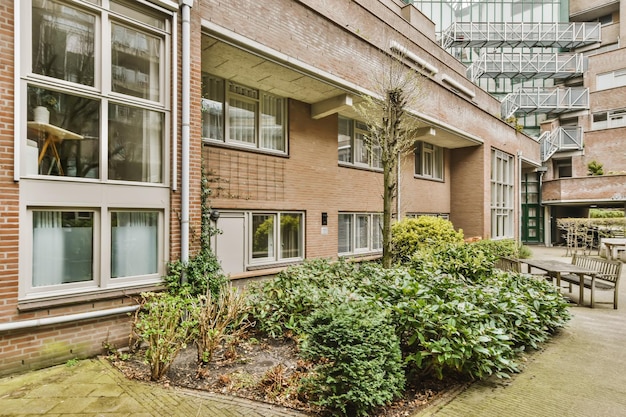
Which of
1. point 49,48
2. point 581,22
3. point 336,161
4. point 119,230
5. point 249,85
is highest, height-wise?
point 581,22

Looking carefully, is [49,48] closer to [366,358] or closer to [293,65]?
[293,65]

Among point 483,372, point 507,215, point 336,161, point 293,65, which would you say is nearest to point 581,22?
point 507,215

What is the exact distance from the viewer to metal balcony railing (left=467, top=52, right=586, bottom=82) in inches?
1047

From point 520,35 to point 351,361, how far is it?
32592mm

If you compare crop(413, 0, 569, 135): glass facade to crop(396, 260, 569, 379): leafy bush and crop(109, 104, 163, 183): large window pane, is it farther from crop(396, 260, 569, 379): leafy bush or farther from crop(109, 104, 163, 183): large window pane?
crop(109, 104, 163, 183): large window pane

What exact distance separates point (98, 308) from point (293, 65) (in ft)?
19.3

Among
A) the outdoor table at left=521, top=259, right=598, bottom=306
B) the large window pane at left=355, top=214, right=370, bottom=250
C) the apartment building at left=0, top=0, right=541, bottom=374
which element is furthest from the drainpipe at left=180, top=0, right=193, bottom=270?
the outdoor table at left=521, top=259, right=598, bottom=306

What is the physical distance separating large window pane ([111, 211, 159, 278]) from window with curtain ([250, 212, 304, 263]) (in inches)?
122

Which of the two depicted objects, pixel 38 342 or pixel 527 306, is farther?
pixel 527 306

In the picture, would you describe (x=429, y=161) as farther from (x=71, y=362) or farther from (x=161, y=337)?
(x=71, y=362)

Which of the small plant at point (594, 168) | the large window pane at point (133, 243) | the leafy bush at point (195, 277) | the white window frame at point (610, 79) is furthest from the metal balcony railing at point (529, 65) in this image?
the large window pane at point (133, 243)

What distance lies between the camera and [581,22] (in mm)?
29188

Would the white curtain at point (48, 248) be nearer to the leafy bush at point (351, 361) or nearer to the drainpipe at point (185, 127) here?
the drainpipe at point (185, 127)

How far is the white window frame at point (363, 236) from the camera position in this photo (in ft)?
36.7
